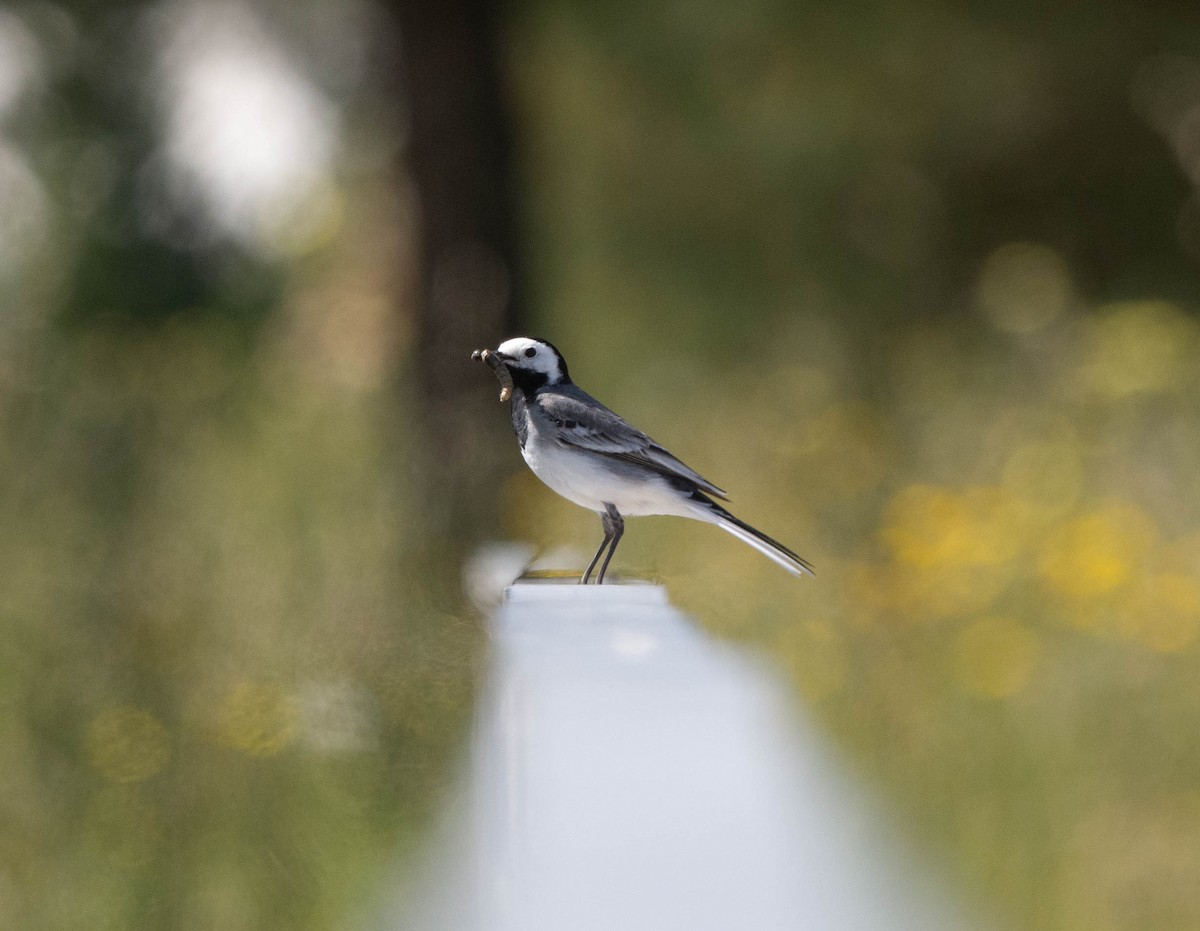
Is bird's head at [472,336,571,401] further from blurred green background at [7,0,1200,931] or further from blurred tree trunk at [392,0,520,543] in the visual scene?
blurred tree trunk at [392,0,520,543]

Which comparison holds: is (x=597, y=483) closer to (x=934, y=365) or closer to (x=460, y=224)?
(x=460, y=224)

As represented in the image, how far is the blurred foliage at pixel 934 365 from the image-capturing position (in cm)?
179

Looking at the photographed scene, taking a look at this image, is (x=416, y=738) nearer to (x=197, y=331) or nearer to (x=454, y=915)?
(x=454, y=915)

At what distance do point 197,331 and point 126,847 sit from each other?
7.79ft

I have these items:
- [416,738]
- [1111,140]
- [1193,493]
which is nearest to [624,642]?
[416,738]

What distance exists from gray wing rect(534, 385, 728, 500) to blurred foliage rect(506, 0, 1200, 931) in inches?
3.9

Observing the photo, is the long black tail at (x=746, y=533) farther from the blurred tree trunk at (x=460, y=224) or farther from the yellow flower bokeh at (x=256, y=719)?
the blurred tree trunk at (x=460, y=224)

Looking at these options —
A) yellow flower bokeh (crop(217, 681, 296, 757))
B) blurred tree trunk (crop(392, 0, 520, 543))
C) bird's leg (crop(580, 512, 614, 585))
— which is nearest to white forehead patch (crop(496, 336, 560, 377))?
bird's leg (crop(580, 512, 614, 585))

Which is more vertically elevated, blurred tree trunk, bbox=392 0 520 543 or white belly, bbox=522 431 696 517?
blurred tree trunk, bbox=392 0 520 543

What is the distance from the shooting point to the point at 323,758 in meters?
1.60

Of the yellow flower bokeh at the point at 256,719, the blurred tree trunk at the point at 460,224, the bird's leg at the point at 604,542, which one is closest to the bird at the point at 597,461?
the bird's leg at the point at 604,542

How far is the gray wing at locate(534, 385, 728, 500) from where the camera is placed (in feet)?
2.84

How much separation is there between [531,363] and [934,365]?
2193 millimetres

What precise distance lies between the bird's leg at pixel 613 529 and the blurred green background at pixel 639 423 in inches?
4.3
